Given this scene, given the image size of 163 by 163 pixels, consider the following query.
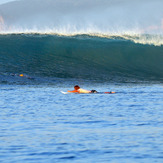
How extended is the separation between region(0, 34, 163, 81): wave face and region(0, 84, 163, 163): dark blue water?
51.3ft

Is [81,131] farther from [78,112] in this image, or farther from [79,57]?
[79,57]

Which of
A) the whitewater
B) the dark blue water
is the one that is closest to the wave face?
the whitewater

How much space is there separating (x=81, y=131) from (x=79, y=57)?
87.9ft

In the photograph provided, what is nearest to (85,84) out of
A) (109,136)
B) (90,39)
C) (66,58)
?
(66,58)

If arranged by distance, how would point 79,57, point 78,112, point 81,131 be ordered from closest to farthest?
point 81,131 → point 78,112 → point 79,57

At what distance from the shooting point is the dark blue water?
26.2 ft

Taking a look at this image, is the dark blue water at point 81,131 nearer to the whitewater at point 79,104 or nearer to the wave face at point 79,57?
the whitewater at point 79,104

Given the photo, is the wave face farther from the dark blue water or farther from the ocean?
the dark blue water

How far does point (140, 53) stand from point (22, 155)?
104 ft

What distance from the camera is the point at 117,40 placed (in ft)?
140

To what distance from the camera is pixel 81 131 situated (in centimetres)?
1024

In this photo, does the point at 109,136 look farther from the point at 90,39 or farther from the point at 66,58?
the point at 90,39

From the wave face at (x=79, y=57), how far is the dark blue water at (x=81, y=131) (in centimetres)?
1563

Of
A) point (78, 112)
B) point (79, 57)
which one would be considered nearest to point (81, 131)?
point (78, 112)
